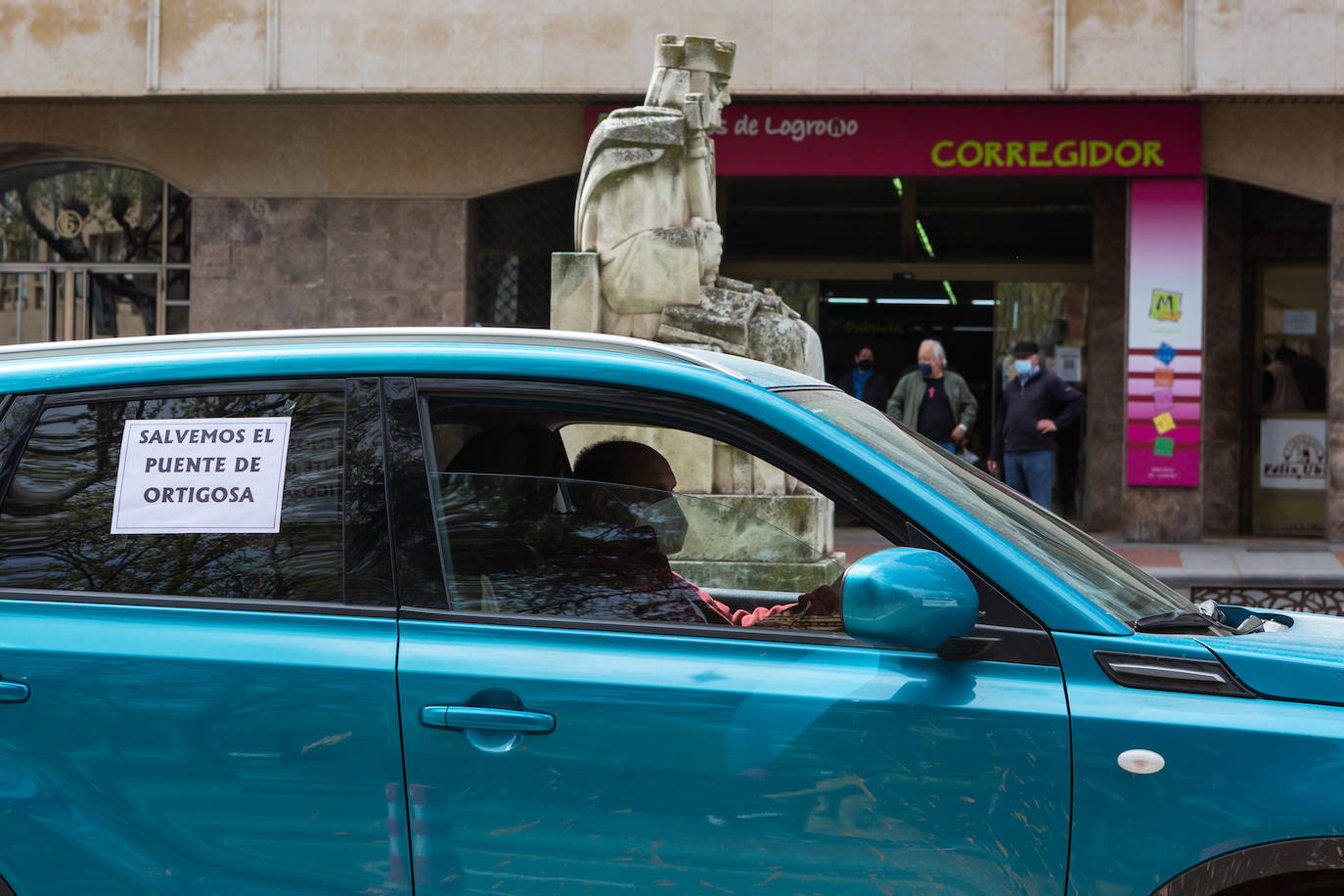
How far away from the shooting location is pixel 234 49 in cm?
1464

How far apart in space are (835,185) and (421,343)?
47.3ft

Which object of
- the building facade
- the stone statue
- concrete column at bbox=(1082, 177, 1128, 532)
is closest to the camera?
the stone statue

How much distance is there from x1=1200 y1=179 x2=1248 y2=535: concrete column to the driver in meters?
14.8

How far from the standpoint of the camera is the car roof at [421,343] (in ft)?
8.39

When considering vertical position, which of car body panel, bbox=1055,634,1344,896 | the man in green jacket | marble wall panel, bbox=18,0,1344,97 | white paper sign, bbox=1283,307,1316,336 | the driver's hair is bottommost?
car body panel, bbox=1055,634,1344,896

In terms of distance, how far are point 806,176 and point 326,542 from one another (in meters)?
14.2

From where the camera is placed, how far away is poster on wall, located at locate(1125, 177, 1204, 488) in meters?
14.9

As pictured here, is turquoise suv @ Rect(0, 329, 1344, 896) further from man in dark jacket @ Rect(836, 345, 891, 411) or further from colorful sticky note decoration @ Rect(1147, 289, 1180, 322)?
colorful sticky note decoration @ Rect(1147, 289, 1180, 322)

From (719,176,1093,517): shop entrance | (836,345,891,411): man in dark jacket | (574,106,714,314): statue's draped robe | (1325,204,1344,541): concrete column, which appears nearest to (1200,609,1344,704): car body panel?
(574,106,714,314): statue's draped robe

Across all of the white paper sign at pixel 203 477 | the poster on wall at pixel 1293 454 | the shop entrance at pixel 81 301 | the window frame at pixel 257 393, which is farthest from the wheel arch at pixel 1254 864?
the shop entrance at pixel 81 301

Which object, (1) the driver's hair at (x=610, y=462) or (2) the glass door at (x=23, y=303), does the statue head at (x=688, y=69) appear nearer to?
(1) the driver's hair at (x=610, y=462)

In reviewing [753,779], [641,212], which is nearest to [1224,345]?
[641,212]

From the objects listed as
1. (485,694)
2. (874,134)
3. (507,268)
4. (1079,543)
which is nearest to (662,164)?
(1079,543)

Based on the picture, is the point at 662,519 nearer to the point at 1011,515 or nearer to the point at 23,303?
the point at 1011,515
